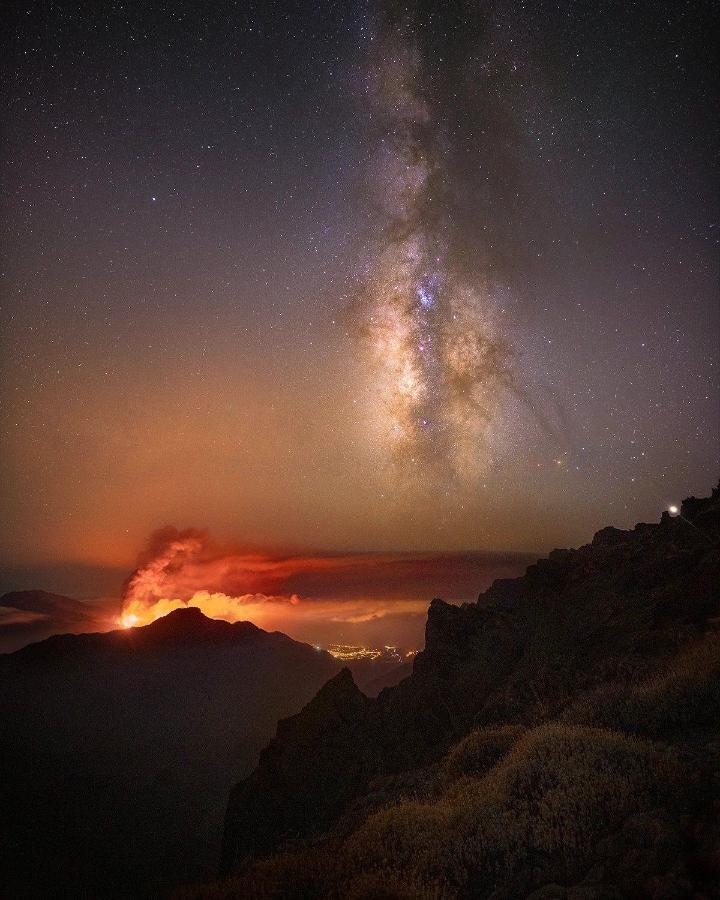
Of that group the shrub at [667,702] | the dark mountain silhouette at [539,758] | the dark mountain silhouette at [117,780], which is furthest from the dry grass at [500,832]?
the dark mountain silhouette at [117,780]

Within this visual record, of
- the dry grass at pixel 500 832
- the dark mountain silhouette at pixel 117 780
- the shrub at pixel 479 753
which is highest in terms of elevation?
the dry grass at pixel 500 832

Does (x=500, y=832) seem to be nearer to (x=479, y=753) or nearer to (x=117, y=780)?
(x=479, y=753)

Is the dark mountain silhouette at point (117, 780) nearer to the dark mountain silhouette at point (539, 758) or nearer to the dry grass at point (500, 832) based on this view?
the dark mountain silhouette at point (539, 758)

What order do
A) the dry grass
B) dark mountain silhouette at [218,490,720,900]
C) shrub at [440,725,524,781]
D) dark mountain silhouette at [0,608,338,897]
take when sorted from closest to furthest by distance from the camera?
dark mountain silhouette at [218,490,720,900] < the dry grass < shrub at [440,725,524,781] < dark mountain silhouette at [0,608,338,897]

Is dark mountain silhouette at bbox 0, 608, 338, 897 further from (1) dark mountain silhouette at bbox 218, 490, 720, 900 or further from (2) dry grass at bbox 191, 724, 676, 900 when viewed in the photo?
(2) dry grass at bbox 191, 724, 676, 900

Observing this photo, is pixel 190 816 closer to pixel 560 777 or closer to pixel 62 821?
pixel 62 821

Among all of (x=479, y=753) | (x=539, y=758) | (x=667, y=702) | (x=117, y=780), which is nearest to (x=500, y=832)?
(x=539, y=758)

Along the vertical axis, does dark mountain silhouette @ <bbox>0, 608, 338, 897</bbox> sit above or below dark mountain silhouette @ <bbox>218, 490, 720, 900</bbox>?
below

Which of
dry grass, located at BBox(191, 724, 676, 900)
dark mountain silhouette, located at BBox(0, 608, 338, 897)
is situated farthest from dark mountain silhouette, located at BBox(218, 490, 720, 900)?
dark mountain silhouette, located at BBox(0, 608, 338, 897)
